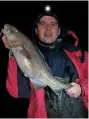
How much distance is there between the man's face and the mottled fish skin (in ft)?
1.56

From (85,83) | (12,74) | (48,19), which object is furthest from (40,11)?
(85,83)

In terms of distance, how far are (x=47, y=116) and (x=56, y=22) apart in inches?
37.9

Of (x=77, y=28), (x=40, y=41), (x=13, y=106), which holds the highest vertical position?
(x=40, y=41)

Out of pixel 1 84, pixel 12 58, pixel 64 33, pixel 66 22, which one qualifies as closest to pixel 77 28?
pixel 66 22

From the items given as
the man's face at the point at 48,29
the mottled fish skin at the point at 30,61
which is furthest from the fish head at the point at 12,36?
the man's face at the point at 48,29

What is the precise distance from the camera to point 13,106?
638 cm

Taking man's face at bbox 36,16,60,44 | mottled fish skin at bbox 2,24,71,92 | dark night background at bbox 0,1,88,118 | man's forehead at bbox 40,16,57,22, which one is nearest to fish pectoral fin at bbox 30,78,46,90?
mottled fish skin at bbox 2,24,71,92

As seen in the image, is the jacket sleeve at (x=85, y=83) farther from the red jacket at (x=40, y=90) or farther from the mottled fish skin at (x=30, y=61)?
the mottled fish skin at (x=30, y=61)

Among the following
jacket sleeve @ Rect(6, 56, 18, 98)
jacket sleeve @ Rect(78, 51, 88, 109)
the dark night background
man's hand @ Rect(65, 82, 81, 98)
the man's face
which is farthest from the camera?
the dark night background

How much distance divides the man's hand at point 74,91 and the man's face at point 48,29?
58 cm

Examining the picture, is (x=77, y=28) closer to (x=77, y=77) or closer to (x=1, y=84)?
(x=1, y=84)

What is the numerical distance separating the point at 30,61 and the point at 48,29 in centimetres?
60

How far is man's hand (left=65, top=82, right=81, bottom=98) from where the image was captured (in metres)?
3.41

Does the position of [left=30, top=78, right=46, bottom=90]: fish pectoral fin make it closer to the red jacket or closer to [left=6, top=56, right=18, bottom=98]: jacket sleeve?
the red jacket
